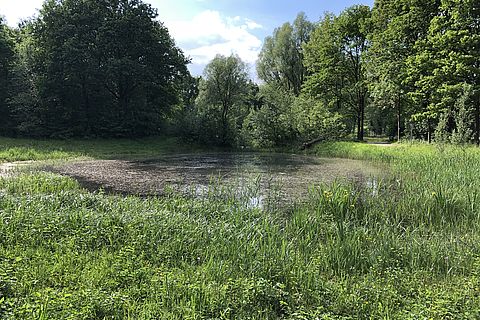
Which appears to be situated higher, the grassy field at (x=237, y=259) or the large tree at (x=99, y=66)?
the large tree at (x=99, y=66)

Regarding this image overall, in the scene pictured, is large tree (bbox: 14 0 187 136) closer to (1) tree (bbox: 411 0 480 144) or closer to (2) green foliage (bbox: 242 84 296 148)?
(2) green foliage (bbox: 242 84 296 148)

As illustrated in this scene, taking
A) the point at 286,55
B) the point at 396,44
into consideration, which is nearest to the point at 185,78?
the point at 286,55

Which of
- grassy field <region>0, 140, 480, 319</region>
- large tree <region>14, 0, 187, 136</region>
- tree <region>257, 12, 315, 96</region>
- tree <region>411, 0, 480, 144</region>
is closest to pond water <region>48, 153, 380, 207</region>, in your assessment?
grassy field <region>0, 140, 480, 319</region>

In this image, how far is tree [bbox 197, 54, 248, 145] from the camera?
104ft

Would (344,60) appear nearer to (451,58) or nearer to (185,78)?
(451,58)

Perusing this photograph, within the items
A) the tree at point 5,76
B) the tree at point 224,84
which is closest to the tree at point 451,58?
the tree at point 224,84

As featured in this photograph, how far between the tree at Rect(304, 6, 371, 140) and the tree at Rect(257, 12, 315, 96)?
6243 millimetres

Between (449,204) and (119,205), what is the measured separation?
677 centimetres

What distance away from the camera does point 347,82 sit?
34844mm

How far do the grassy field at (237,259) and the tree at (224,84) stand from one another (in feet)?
81.3

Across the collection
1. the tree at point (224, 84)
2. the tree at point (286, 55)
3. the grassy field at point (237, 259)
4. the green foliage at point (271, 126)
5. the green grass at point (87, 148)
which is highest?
the tree at point (286, 55)

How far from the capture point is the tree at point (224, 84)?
31.8 metres

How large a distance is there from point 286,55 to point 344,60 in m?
9.50

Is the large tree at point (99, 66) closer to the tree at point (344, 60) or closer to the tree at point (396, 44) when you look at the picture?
the tree at point (344, 60)
